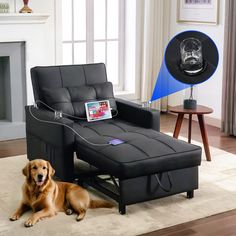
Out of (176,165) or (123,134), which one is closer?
(176,165)

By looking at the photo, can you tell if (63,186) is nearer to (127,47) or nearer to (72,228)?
(72,228)

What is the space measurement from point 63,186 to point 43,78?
1.22 meters

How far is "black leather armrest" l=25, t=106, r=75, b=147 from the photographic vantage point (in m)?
4.28

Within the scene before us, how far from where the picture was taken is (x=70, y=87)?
16.2 ft

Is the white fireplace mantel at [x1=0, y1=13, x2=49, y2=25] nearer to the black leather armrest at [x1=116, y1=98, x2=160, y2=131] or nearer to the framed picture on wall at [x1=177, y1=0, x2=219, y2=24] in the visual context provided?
the black leather armrest at [x1=116, y1=98, x2=160, y2=131]

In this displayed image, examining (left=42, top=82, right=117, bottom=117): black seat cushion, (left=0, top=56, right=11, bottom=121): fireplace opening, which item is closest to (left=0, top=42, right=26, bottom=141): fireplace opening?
Result: (left=0, top=56, right=11, bottom=121): fireplace opening

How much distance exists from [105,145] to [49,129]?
57cm

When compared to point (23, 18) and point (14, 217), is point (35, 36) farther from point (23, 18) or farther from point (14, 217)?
point (14, 217)

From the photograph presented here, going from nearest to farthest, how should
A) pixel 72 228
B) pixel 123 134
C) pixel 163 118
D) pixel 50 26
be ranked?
pixel 72 228 < pixel 123 134 < pixel 50 26 < pixel 163 118

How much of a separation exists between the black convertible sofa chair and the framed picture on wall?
1.87 m

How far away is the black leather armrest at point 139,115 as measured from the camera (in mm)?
4765

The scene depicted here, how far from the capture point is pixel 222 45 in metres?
6.38

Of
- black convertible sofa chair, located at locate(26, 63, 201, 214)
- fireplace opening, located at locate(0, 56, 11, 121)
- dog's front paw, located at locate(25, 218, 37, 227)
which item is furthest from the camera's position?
fireplace opening, located at locate(0, 56, 11, 121)

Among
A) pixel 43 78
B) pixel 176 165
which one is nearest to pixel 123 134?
pixel 176 165
